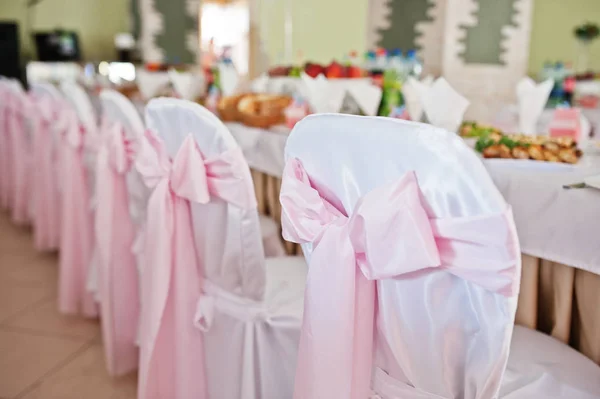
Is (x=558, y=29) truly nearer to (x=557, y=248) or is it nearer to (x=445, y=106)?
(x=445, y=106)

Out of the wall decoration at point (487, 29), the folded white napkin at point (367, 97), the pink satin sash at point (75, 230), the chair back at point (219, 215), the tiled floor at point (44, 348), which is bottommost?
the tiled floor at point (44, 348)

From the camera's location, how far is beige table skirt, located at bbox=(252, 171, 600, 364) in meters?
1.12

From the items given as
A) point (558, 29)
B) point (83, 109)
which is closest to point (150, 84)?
point (83, 109)

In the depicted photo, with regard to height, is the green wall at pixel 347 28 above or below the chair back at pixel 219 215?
above

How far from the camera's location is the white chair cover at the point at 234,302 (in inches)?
46.7

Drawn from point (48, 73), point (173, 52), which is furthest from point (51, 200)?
point (173, 52)

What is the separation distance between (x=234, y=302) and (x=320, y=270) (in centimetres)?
48

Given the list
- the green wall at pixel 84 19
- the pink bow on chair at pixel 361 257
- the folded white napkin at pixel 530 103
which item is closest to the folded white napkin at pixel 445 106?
the folded white napkin at pixel 530 103

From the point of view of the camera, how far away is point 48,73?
6.40 m

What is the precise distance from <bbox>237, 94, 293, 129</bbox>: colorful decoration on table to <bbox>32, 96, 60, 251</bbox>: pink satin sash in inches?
44.4

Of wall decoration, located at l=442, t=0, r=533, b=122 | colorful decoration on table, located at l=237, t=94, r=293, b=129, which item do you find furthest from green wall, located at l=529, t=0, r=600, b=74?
colorful decoration on table, located at l=237, t=94, r=293, b=129

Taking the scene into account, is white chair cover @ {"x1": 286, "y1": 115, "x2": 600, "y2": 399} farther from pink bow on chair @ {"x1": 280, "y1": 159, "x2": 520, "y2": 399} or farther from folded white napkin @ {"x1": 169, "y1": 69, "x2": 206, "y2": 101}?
folded white napkin @ {"x1": 169, "y1": 69, "x2": 206, "y2": 101}

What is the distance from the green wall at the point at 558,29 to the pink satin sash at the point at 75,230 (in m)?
5.56

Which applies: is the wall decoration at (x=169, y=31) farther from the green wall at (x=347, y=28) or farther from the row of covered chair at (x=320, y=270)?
the row of covered chair at (x=320, y=270)
